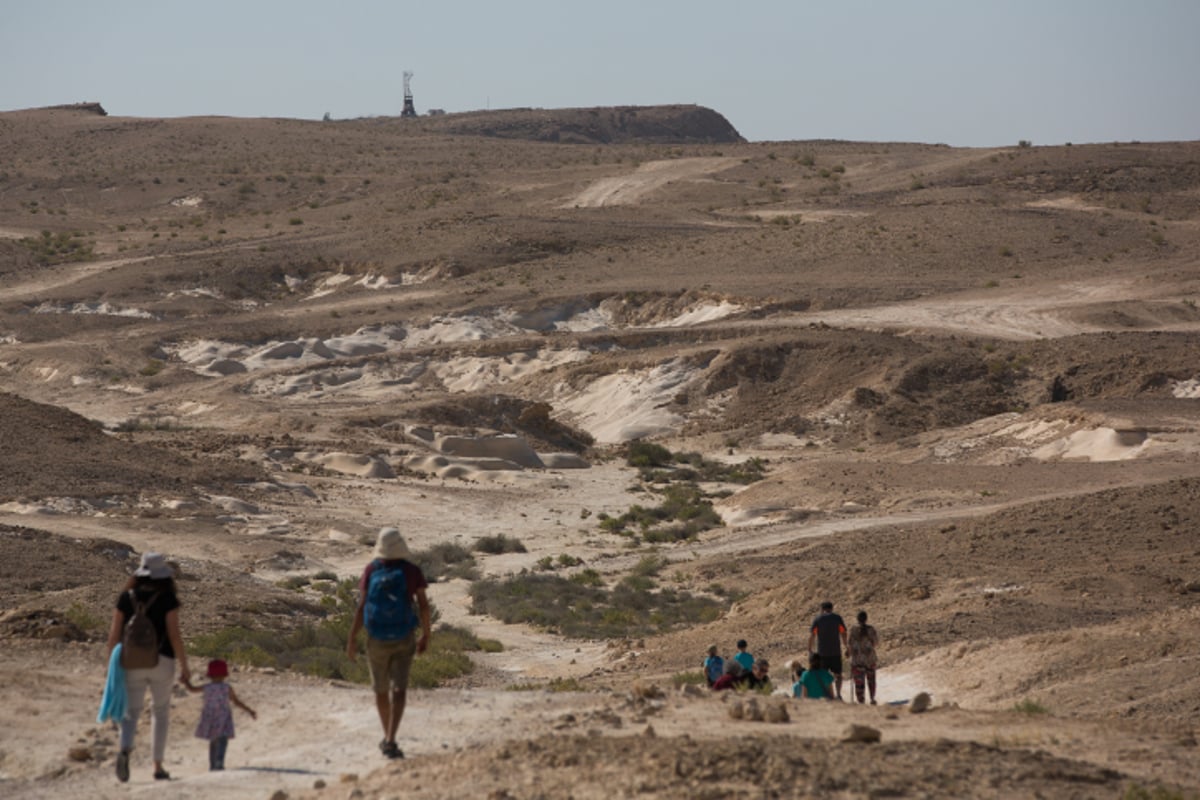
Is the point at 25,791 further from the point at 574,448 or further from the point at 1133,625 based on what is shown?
the point at 574,448

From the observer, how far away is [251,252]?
222 feet

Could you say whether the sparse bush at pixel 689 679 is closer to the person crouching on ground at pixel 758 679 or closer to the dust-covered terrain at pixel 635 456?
the dust-covered terrain at pixel 635 456

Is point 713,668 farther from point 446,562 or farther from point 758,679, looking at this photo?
point 446,562

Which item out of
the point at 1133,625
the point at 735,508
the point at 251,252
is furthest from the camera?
the point at 251,252

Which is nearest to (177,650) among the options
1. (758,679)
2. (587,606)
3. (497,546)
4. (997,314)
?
(758,679)

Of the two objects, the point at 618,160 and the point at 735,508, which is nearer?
the point at 735,508

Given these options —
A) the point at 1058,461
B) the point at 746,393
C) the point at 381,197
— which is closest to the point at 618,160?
the point at 381,197

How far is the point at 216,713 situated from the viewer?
10.1 meters

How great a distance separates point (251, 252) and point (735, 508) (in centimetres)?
3940

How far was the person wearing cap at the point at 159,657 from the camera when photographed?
9852 mm

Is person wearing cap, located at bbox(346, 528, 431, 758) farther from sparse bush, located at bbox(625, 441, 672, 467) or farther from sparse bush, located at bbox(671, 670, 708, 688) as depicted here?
sparse bush, located at bbox(625, 441, 672, 467)

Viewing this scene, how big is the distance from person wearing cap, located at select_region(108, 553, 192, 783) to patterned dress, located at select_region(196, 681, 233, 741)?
268 millimetres

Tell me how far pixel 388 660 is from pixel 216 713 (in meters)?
1.07

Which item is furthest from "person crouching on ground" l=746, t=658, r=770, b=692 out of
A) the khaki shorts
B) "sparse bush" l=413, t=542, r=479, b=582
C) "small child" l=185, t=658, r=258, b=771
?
"sparse bush" l=413, t=542, r=479, b=582
